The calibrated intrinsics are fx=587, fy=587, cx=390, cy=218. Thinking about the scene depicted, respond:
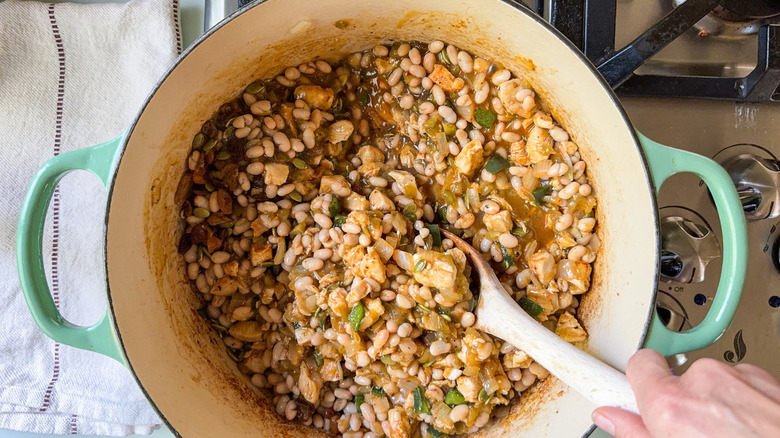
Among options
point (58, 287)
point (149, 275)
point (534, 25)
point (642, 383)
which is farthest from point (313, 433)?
point (534, 25)

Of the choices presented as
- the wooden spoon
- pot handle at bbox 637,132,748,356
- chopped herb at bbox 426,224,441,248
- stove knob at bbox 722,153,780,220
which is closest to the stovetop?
stove knob at bbox 722,153,780,220

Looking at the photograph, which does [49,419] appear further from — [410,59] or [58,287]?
[410,59]

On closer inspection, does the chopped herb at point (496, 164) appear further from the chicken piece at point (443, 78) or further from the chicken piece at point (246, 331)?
the chicken piece at point (246, 331)

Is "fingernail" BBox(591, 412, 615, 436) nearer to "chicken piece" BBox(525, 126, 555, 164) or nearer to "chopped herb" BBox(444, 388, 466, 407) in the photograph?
"chopped herb" BBox(444, 388, 466, 407)

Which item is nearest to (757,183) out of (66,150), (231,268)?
(231,268)

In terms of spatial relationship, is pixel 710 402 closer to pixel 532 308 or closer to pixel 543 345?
pixel 543 345

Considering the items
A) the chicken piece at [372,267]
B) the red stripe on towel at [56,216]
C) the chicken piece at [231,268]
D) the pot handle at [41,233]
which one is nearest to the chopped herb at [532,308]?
Answer: the chicken piece at [372,267]
